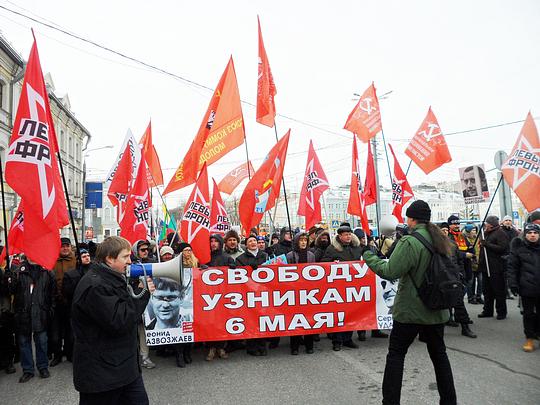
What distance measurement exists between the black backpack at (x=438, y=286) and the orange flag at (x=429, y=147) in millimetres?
6937

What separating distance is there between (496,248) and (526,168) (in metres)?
1.56

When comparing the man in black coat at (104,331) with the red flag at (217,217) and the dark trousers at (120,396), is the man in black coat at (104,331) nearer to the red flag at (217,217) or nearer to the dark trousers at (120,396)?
the dark trousers at (120,396)

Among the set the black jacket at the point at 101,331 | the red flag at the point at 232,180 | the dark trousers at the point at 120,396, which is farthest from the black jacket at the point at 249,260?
the red flag at the point at 232,180

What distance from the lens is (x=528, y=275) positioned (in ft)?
19.6

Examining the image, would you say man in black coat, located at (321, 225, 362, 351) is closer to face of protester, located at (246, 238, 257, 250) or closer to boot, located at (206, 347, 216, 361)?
face of protester, located at (246, 238, 257, 250)

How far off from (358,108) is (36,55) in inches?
286

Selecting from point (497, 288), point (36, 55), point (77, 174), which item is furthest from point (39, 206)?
point (77, 174)

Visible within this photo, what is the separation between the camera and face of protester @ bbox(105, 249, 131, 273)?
2910 millimetres

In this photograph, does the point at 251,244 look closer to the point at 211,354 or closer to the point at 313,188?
the point at 211,354

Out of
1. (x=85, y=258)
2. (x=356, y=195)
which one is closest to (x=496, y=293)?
(x=356, y=195)

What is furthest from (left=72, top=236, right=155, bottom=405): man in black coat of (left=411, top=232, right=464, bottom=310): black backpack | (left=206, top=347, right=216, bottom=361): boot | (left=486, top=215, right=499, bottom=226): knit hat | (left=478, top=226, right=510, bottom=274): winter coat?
(left=486, top=215, right=499, bottom=226): knit hat

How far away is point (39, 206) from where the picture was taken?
4457 millimetres

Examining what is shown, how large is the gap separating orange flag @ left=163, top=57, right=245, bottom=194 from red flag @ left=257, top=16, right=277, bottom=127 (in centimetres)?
42

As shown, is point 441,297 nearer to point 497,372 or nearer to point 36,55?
point 497,372
